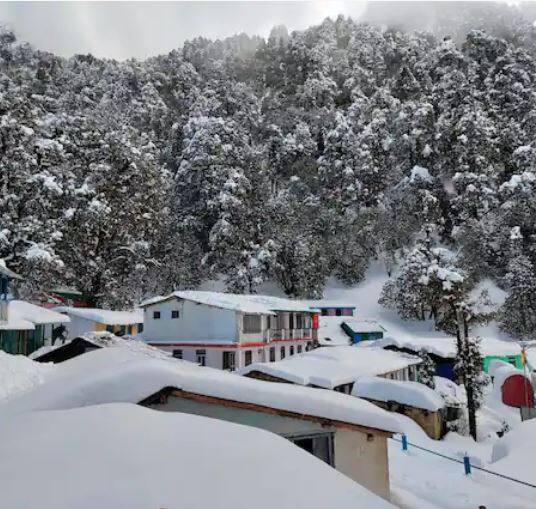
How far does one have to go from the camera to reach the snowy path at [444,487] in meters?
15.0

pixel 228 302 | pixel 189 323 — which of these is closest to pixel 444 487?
pixel 228 302

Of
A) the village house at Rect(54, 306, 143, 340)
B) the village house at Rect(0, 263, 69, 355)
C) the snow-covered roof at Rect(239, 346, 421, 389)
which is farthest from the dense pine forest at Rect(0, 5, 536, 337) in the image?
the snow-covered roof at Rect(239, 346, 421, 389)

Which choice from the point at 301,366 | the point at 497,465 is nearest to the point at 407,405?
the point at 301,366

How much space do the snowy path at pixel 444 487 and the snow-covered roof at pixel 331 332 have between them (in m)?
33.5

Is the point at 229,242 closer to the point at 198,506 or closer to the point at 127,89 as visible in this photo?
the point at 127,89

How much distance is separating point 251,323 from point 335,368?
14366 millimetres

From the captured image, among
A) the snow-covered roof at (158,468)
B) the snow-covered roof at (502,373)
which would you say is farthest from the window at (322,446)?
the snow-covered roof at (502,373)

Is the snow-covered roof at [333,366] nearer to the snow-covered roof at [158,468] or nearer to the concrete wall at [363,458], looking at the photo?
the concrete wall at [363,458]

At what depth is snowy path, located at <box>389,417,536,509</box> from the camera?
14992 millimetres

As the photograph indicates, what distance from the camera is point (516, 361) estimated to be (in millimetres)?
50531

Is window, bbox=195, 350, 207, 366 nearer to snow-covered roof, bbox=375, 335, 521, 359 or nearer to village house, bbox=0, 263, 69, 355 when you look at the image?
village house, bbox=0, 263, 69, 355

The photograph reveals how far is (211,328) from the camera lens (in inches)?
1624

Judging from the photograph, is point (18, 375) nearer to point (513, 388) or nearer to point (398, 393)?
point (398, 393)

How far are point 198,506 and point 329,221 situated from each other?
73767 millimetres
